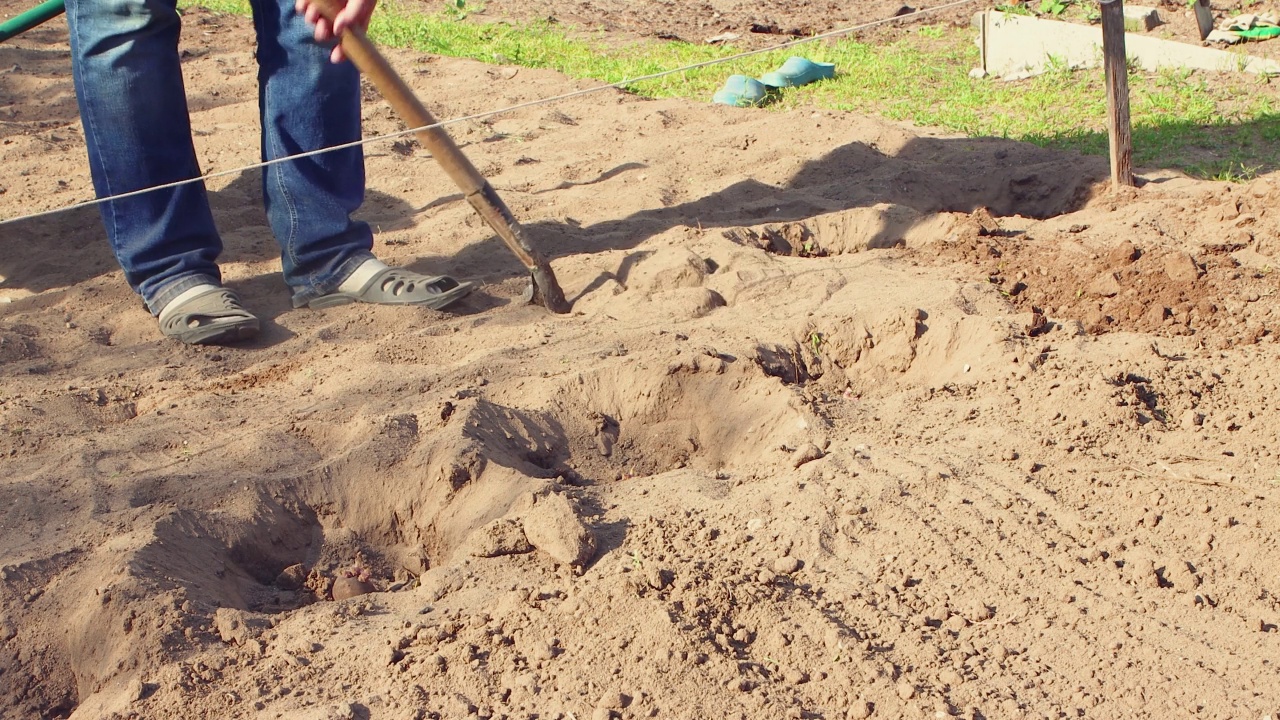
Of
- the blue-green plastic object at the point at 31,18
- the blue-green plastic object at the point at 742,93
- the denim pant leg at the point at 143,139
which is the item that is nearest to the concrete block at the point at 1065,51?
the blue-green plastic object at the point at 742,93

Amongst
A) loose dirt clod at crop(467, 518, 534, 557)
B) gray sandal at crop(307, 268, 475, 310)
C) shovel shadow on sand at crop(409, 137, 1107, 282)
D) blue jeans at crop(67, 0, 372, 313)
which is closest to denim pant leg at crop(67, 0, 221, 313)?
blue jeans at crop(67, 0, 372, 313)

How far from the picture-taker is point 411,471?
8.28 feet

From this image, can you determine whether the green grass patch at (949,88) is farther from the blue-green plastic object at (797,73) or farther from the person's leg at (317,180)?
the person's leg at (317,180)

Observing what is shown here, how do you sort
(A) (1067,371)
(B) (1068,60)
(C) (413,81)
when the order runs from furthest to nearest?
(C) (413,81)
(B) (1068,60)
(A) (1067,371)

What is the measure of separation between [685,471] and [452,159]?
1.25 metres

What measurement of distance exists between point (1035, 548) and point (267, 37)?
2580mm

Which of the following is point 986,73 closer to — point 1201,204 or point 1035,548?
point 1201,204

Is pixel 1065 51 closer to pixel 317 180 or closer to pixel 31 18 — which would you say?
pixel 317 180

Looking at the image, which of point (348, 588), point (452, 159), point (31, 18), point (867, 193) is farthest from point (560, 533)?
point (31, 18)

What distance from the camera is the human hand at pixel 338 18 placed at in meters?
2.96

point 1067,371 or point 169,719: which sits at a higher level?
point 169,719

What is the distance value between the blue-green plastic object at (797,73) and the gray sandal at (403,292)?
120 inches

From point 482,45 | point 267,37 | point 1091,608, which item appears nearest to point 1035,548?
point 1091,608

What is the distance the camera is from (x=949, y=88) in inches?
231
